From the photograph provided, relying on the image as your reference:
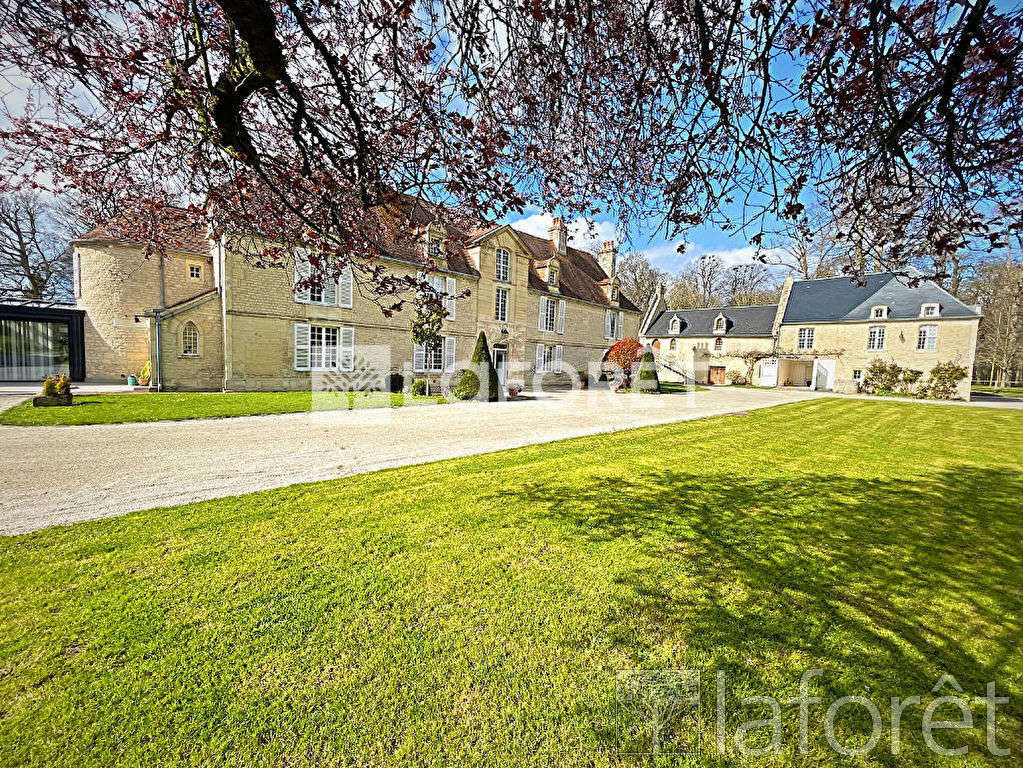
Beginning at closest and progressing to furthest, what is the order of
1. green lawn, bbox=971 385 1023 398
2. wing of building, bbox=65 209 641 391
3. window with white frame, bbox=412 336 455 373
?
wing of building, bbox=65 209 641 391, window with white frame, bbox=412 336 455 373, green lawn, bbox=971 385 1023 398

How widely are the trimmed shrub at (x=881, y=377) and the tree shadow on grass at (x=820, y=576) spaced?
2693cm

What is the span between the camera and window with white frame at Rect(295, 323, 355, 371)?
17.3 meters

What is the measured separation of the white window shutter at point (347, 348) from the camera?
725 inches

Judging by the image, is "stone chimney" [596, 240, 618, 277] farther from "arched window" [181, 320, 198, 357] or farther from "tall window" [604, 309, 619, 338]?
"arched window" [181, 320, 198, 357]

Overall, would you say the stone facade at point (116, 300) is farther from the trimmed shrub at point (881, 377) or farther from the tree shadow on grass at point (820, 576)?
the trimmed shrub at point (881, 377)

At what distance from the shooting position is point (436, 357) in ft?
69.4

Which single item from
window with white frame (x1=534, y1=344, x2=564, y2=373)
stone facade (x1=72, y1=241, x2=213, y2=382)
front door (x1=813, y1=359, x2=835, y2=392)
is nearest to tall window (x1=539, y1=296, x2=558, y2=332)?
window with white frame (x1=534, y1=344, x2=564, y2=373)

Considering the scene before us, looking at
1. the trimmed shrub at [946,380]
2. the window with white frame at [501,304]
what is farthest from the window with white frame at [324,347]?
the trimmed shrub at [946,380]

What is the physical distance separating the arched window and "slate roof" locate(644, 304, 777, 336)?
1368 inches

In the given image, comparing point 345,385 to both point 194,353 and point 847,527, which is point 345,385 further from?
point 847,527

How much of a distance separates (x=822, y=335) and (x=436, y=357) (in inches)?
1103

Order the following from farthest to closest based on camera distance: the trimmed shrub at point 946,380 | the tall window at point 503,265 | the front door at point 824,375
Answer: the front door at point 824,375, the trimmed shrub at point 946,380, the tall window at point 503,265

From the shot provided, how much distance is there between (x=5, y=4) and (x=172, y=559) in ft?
13.1

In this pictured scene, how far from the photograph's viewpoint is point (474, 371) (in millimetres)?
16578
